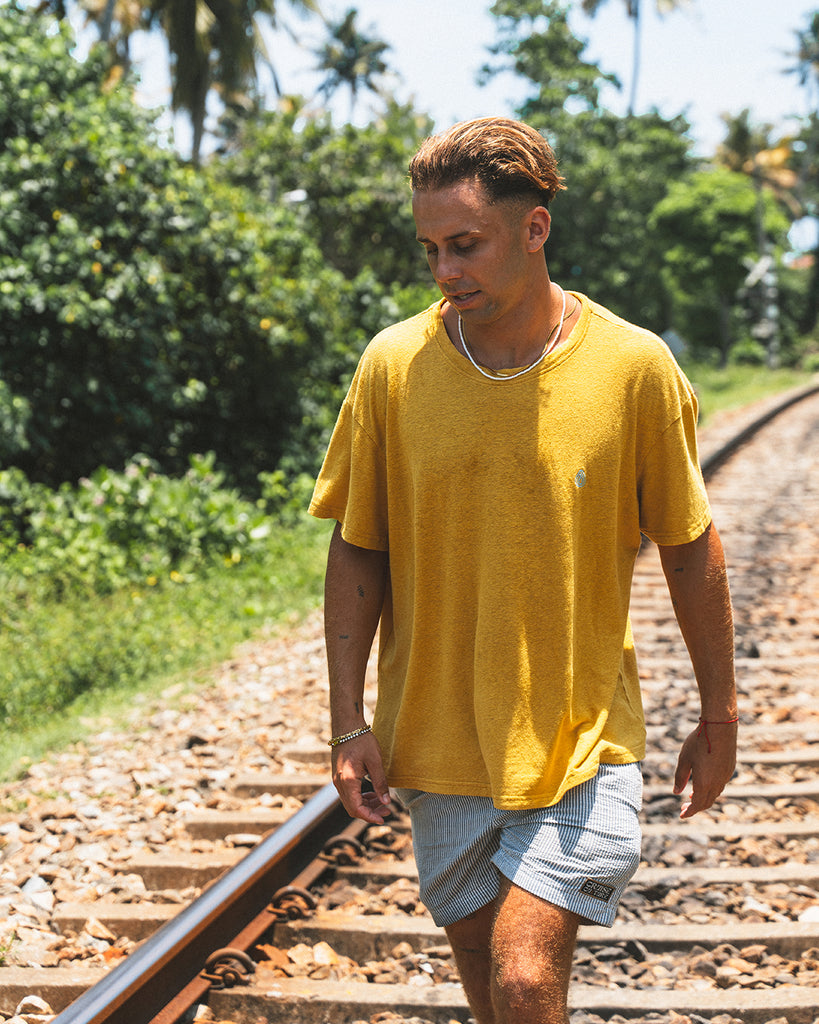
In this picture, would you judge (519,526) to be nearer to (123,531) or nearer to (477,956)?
(477,956)

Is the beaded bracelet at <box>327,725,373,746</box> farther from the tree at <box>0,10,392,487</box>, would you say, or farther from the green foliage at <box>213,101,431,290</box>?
the green foliage at <box>213,101,431,290</box>

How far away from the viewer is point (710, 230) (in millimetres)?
40188

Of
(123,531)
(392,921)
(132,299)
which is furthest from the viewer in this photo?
(132,299)

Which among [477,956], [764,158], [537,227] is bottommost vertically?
[477,956]

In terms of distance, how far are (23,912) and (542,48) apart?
117 feet

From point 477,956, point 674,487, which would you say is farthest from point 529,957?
point 674,487

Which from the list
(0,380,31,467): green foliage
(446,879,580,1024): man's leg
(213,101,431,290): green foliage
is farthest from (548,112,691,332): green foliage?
(446,879,580,1024): man's leg

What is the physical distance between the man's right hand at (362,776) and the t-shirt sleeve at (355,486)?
405 mm

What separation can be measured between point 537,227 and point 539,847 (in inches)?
45.7

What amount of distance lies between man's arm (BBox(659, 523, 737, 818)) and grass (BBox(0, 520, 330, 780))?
3.99 meters

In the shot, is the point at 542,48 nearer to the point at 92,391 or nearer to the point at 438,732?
the point at 92,391

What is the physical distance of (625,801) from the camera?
6.91 ft

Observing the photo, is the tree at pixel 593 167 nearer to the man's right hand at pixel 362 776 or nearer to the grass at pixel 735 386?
the grass at pixel 735 386

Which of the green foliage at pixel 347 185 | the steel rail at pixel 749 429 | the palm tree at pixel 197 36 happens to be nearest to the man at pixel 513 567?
the steel rail at pixel 749 429
